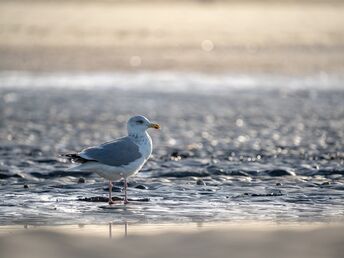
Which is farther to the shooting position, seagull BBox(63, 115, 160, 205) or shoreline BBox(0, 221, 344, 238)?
seagull BBox(63, 115, 160, 205)

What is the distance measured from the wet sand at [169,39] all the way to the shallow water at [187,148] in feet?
11.5

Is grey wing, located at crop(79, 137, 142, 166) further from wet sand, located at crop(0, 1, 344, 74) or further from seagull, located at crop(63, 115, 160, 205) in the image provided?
wet sand, located at crop(0, 1, 344, 74)

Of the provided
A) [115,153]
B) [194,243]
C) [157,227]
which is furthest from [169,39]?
[194,243]

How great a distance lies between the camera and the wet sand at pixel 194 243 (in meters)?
8.80

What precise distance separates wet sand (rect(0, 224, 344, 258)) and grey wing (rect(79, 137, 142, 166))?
236 cm

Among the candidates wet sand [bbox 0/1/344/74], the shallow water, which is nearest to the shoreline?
the shallow water

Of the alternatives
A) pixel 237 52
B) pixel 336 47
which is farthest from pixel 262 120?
pixel 336 47

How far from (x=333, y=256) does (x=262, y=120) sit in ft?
42.7

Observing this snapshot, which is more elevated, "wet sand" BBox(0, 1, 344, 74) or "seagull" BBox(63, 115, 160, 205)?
"wet sand" BBox(0, 1, 344, 74)

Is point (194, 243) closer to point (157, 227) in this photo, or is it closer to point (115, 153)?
point (157, 227)

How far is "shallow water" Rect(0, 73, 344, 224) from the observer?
11.7 m

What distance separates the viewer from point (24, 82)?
1137 inches

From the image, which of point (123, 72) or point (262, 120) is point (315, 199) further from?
point (123, 72)

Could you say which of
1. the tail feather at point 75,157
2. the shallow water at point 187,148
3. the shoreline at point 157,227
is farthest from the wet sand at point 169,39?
the shoreline at point 157,227
